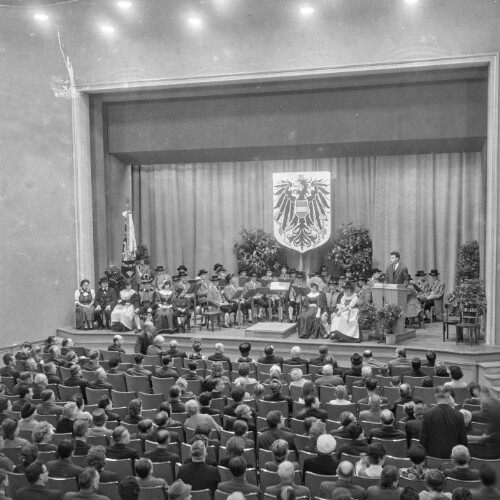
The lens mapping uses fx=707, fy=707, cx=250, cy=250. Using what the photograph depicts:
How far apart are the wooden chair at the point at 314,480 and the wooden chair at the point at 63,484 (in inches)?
75.0

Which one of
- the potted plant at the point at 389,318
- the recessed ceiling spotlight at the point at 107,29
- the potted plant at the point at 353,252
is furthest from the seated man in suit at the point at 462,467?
the recessed ceiling spotlight at the point at 107,29

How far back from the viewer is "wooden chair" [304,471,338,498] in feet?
19.0

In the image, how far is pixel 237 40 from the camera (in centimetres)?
1541

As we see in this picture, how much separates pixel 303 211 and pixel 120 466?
1243cm

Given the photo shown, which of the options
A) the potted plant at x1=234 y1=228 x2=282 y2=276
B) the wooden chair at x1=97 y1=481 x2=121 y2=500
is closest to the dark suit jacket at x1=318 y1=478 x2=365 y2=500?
the wooden chair at x1=97 y1=481 x2=121 y2=500

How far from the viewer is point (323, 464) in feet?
19.6

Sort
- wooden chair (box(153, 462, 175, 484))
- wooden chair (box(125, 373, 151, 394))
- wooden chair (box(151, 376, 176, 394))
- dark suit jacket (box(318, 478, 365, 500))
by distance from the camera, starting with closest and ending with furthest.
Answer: dark suit jacket (box(318, 478, 365, 500)) → wooden chair (box(153, 462, 175, 484)) → wooden chair (box(151, 376, 176, 394)) → wooden chair (box(125, 373, 151, 394))

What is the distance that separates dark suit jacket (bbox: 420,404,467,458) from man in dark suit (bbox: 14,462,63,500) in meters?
3.30

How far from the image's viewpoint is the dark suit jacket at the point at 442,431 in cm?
645

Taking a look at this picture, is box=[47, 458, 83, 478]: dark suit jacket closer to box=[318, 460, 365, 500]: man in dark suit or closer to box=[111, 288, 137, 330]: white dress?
box=[318, 460, 365, 500]: man in dark suit

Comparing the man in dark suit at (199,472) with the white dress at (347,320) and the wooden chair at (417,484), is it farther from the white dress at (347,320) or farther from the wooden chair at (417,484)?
the white dress at (347,320)

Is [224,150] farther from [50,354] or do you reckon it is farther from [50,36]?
[50,354]

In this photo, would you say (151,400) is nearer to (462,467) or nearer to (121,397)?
(121,397)

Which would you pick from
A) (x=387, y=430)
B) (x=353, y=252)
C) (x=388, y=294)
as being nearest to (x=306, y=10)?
(x=353, y=252)
